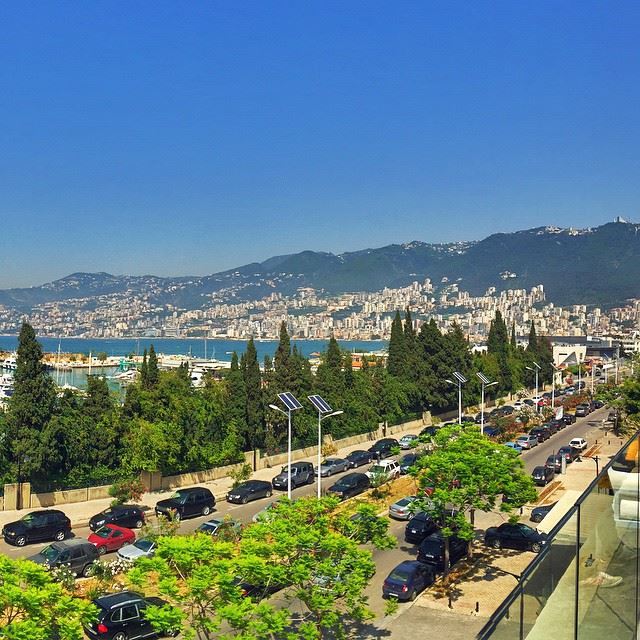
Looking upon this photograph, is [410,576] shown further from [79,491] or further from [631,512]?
[79,491]

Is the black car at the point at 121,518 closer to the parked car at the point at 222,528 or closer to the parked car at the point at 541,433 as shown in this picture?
the parked car at the point at 222,528

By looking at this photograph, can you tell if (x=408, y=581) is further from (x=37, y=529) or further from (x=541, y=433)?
(x=541, y=433)

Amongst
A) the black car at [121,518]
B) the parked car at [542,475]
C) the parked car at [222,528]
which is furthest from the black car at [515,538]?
the black car at [121,518]

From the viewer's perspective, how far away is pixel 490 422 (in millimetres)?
53500

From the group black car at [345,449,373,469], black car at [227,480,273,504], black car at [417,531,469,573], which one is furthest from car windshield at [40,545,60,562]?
black car at [345,449,373,469]

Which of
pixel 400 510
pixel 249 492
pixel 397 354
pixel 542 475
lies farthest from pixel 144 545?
pixel 397 354

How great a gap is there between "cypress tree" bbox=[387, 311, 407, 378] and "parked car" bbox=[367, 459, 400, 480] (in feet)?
69.7

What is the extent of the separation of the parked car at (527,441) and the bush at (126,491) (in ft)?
87.6

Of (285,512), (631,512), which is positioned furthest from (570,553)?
(285,512)

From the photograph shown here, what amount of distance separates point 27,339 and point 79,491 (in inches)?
288

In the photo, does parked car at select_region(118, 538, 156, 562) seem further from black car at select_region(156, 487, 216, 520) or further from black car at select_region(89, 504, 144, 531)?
black car at select_region(156, 487, 216, 520)

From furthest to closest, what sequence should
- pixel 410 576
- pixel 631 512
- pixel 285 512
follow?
1. pixel 410 576
2. pixel 285 512
3. pixel 631 512

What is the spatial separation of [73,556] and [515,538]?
14981mm

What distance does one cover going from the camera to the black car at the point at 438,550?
73.5ft
